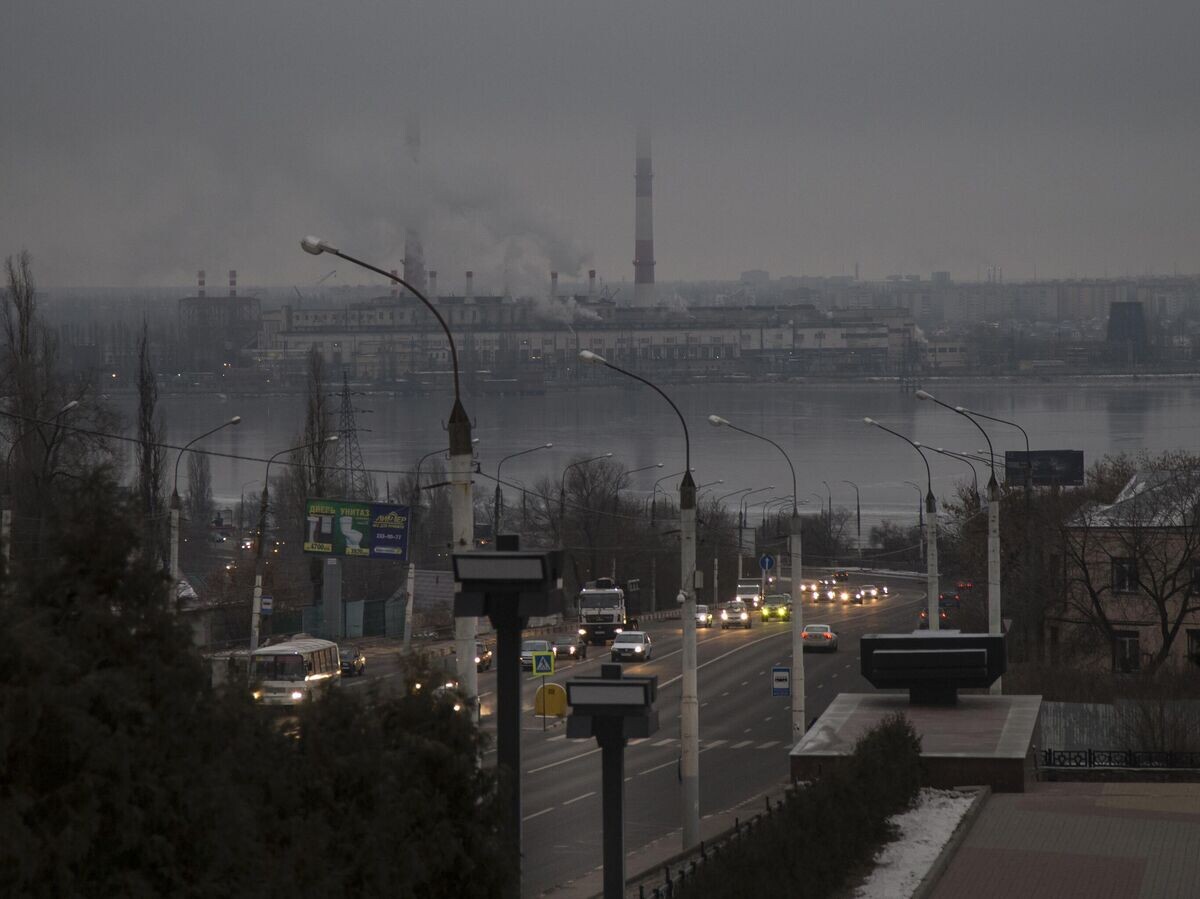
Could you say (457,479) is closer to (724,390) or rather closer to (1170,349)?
(724,390)

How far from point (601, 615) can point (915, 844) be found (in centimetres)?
2123

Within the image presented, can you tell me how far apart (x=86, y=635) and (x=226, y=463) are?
93660 millimetres

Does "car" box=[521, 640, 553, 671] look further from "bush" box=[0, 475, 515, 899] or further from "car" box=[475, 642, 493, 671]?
"bush" box=[0, 475, 515, 899]

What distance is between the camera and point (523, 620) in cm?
680

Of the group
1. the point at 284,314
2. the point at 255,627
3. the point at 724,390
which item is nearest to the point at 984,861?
the point at 255,627

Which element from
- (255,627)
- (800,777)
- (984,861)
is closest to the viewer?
(984,861)

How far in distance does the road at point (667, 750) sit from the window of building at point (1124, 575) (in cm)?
474

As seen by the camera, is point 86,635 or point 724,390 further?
point 724,390

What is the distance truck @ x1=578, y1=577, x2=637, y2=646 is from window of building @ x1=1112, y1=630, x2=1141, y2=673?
9.12 m

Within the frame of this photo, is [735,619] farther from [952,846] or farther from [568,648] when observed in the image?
[952,846]

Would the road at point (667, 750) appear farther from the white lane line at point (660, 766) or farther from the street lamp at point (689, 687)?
the street lamp at point (689, 687)

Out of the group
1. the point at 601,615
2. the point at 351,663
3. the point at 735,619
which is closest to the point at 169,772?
the point at 351,663

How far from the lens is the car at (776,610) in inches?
1468

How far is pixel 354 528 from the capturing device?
25.9 m
